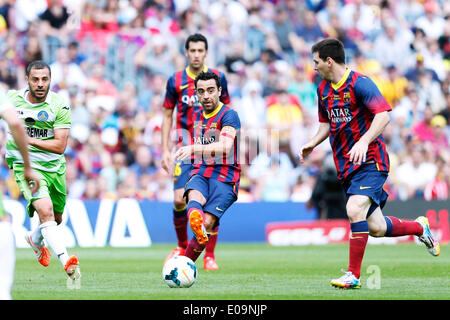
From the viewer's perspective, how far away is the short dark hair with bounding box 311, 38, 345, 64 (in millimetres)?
9148

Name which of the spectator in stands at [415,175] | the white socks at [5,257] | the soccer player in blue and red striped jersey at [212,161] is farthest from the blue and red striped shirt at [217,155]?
the spectator in stands at [415,175]

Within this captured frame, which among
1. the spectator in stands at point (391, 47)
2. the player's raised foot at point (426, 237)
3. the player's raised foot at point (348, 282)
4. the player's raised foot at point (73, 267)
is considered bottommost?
the player's raised foot at point (348, 282)

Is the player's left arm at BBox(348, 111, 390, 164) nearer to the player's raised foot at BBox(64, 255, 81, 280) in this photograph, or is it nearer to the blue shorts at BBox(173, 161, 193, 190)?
the player's raised foot at BBox(64, 255, 81, 280)

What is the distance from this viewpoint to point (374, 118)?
352 inches

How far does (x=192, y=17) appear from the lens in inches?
877

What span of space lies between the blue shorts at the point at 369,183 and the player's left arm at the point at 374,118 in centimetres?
27

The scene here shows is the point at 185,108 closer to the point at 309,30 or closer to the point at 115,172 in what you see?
the point at 115,172

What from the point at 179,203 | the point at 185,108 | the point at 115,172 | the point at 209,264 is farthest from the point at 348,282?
the point at 115,172

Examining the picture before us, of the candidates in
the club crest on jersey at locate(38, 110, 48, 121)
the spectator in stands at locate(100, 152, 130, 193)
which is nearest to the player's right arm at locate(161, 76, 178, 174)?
the club crest on jersey at locate(38, 110, 48, 121)

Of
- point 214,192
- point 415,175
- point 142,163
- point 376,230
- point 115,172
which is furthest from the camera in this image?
point 415,175

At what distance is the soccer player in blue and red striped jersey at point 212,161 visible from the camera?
9461 mm

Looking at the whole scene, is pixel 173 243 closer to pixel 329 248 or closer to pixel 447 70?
pixel 329 248

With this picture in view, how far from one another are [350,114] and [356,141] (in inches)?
11.8

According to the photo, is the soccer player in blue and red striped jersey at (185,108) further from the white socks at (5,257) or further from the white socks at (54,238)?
the white socks at (5,257)
